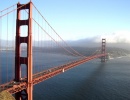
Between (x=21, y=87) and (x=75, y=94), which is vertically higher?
(x=21, y=87)

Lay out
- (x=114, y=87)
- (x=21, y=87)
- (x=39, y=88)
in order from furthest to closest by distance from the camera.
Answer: (x=114, y=87) < (x=39, y=88) < (x=21, y=87)

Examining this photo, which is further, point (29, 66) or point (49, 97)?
point (49, 97)

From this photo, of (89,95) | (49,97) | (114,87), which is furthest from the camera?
(114,87)

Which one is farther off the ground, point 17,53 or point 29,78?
point 17,53

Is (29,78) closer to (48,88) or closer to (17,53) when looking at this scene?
(17,53)

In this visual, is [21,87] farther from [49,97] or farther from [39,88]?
[39,88]

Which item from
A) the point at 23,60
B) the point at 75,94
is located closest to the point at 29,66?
the point at 23,60

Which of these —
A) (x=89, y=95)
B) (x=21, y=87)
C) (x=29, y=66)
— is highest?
(x=29, y=66)

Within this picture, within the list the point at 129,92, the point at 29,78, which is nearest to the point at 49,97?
the point at 29,78

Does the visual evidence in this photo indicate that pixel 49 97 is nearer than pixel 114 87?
Yes
